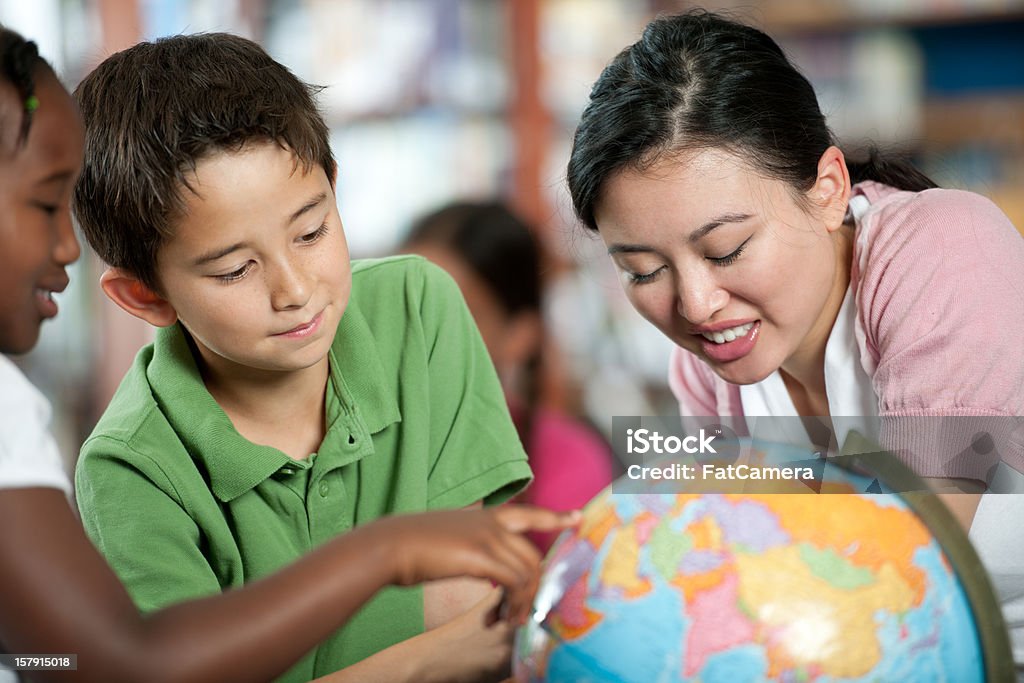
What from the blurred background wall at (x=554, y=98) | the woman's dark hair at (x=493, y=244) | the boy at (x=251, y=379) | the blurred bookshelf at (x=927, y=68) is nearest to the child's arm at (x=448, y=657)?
the boy at (x=251, y=379)

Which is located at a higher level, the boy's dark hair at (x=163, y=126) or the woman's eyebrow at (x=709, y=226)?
the boy's dark hair at (x=163, y=126)

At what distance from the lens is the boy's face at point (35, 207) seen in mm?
870

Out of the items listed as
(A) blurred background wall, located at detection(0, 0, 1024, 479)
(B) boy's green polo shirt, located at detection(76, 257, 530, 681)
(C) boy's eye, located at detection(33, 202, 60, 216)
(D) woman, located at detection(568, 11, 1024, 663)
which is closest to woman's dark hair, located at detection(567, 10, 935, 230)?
(D) woman, located at detection(568, 11, 1024, 663)

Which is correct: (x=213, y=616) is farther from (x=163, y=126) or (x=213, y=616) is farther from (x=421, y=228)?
(x=421, y=228)

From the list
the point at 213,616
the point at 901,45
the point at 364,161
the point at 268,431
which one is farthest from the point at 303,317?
the point at 901,45

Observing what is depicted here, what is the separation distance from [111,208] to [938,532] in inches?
33.7

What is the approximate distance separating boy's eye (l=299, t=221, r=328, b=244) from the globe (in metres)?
0.41

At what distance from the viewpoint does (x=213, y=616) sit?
84 cm

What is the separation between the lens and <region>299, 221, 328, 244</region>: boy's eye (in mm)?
1128

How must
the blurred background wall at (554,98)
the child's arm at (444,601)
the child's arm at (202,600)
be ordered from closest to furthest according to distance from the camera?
the child's arm at (202,600), the child's arm at (444,601), the blurred background wall at (554,98)

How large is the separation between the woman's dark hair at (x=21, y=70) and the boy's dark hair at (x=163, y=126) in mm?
188

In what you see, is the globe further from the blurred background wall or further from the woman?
the blurred background wall

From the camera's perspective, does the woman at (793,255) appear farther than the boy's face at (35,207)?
Yes

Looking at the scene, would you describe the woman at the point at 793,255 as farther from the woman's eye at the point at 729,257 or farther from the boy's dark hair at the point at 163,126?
the boy's dark hair at the point at 163,126
